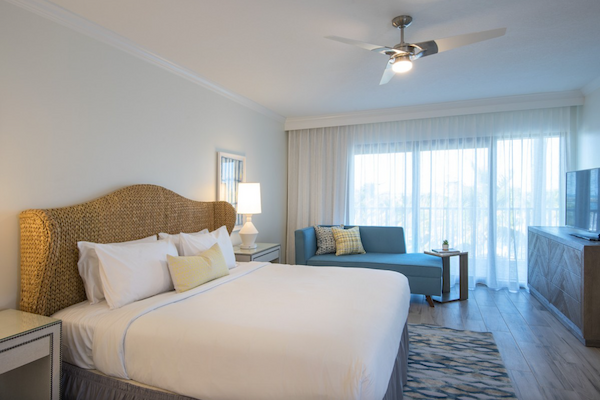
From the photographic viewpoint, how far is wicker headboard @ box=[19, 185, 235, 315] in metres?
2.10

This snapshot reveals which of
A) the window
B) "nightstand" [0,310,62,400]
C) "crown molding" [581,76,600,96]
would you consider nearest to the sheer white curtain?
the window

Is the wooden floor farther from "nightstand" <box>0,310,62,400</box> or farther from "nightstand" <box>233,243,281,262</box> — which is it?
"nightstand" <box>0,310,62,400</box>

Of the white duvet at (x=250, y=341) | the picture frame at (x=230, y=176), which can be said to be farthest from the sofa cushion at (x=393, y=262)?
the white duvet at (x=250, y=341)

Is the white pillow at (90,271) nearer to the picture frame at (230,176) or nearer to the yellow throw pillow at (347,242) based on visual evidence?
the picture frame at (230,176)

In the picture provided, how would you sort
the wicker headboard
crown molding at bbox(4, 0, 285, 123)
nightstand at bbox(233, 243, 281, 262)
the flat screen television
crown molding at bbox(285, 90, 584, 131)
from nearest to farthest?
the wicker headboard < crown molding at bbox(4, 0, 285, 123) < the flat screen television < nightstand at bbox(233, 243, 281, 262) < crown molding at bbox(285, 90, 584, 131)

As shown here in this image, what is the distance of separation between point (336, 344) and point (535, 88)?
4304mm

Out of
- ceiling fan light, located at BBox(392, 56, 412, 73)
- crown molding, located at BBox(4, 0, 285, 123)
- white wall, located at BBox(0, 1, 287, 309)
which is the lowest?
white wall, located at BBox(0, 1, 287, 309)

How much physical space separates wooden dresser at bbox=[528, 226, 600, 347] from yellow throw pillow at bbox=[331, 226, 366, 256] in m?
2.09

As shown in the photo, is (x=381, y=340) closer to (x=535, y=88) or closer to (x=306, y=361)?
(x=306, y=361)

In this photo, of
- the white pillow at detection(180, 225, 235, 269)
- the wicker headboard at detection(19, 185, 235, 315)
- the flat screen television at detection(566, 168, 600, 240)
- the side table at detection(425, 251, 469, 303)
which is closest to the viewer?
the wicker headboard at detection(19, 185, 235, 315)

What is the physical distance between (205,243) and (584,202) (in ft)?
12.3

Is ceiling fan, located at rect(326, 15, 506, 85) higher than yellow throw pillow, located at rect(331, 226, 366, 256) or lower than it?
higher

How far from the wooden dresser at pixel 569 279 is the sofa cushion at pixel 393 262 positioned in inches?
43.5

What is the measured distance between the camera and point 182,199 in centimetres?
338
